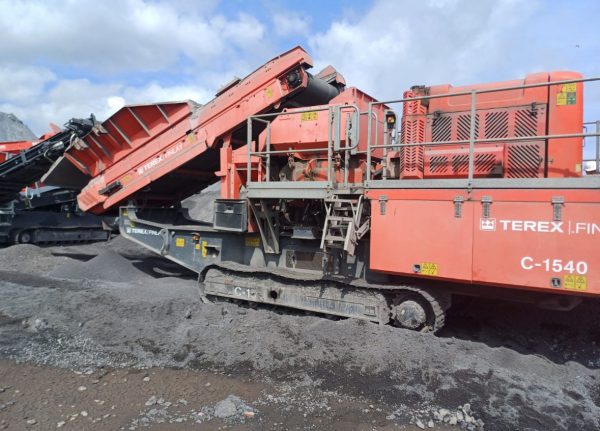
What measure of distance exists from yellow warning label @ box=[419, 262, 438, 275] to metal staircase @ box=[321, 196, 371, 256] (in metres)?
0.84

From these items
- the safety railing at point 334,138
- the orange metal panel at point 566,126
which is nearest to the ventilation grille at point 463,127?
the orange metal panel at point 566,126

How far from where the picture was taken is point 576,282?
4.12 meters

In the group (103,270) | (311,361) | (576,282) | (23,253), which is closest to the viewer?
(576,282)

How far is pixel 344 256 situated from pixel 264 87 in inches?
107

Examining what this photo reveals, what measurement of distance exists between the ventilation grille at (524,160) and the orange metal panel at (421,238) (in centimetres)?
84

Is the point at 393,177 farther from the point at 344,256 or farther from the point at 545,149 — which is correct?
the point at 545,149

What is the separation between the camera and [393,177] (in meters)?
5.77

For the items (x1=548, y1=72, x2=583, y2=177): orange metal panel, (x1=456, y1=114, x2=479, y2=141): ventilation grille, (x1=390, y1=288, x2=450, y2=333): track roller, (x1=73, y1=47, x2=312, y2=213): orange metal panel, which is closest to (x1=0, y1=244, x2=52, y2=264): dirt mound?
(x1=73, y1=47, x2=312, y2=213): orange metal panel

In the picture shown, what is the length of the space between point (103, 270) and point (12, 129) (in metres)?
27.7

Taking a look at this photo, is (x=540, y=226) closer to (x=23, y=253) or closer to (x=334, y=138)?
(x=334, y=138)

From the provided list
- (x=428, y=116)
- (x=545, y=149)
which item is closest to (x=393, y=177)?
(x=428, y=116)

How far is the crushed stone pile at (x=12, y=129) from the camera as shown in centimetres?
3005

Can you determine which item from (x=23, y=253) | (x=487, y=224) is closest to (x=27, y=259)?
(x=23, y=253)

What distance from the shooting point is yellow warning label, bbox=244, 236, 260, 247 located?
666cm
